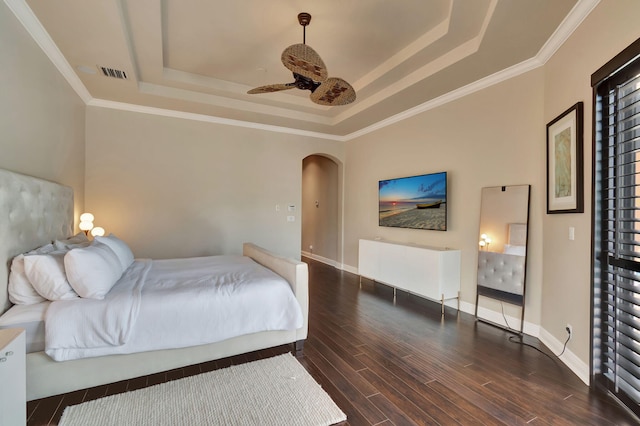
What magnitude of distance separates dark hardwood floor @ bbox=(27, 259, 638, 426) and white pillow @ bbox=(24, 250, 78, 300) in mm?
688

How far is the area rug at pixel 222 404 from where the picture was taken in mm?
1755

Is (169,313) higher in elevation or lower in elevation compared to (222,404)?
higher

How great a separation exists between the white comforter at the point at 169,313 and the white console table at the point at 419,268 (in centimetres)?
198

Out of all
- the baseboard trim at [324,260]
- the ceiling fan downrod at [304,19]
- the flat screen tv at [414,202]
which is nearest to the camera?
the ceiling fan downrod at [304,19]

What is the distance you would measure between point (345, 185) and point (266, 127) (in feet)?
6.52

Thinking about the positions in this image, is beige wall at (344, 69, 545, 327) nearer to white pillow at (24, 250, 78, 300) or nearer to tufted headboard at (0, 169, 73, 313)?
white pillow at (24, 250, 78, 300)

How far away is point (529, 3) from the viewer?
7.29 feet

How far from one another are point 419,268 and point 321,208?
3.56m

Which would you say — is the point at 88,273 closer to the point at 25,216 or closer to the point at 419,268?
the point at 25,216

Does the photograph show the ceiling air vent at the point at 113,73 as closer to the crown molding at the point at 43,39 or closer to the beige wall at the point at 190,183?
the crown molding at the point at 43,39

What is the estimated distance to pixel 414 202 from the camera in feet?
14.5

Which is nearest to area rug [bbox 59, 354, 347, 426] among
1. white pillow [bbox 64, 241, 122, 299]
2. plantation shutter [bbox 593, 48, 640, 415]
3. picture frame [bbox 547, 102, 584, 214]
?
white pillow [bbox 64, 241, 122, 299]

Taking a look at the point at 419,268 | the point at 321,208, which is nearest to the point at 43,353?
the point at 419,268

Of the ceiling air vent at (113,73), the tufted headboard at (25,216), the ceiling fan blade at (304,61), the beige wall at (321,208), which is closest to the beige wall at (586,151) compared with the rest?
the ceiling fan blade at (304,61)
